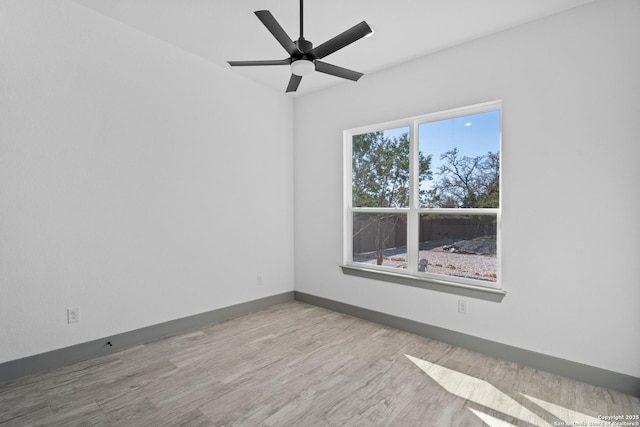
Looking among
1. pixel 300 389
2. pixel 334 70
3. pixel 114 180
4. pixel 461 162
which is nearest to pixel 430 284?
pixel 461 162

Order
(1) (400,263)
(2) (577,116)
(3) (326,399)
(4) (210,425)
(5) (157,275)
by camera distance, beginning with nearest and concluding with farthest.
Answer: (4) (210,425) → (3) (326,399) → (2) (577,116) → (5) (157,275) → (1) (400,263)

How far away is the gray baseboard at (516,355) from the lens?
2303mm

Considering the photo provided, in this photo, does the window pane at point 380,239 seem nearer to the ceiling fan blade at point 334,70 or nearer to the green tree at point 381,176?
the green tree at point 381,176

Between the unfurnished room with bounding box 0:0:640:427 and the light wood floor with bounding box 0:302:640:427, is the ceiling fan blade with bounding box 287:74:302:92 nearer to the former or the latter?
the unfurnished room with bounding box 0:0:640:427

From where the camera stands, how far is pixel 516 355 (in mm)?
2711

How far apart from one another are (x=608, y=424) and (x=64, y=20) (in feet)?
15.9

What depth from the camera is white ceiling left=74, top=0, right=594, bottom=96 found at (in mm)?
2500

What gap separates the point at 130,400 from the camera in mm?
2131

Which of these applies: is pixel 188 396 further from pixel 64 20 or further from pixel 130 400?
pixel 64 20

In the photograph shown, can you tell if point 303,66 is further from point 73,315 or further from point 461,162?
point 73,315

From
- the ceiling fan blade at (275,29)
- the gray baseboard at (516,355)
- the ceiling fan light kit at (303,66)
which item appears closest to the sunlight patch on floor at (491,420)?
the gray baseboard at (516,355)

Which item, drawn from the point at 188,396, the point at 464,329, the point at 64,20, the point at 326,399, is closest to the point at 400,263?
the point at 464,329

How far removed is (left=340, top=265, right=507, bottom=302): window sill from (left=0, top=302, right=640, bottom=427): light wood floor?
0.53m

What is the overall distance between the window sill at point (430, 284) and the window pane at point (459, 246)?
0.51 ft
